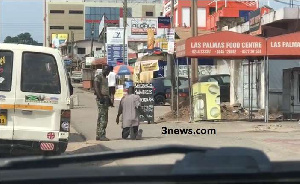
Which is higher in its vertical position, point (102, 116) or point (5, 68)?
point (5, 68)

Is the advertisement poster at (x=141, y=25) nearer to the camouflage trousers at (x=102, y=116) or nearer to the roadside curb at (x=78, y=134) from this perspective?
the roadside curb at (x=78, y=134)

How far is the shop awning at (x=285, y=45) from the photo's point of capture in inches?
637

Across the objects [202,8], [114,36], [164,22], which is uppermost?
[202,8]

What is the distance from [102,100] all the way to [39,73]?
438cm

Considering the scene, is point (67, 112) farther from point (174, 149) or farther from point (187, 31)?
point (187, 31)

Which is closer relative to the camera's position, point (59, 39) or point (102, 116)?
point (102, 116)

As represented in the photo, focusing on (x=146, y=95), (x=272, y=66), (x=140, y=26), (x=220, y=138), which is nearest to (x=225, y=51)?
(x=146, y=95)

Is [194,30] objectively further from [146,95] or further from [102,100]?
[102,100]

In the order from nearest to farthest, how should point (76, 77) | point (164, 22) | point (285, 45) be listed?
1. point (285, 45)
2. point (164, 22)
3. point (76, 77)

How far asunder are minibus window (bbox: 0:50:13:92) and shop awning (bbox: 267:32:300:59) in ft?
32.6

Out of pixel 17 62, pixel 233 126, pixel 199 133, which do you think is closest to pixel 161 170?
pixel 17 62

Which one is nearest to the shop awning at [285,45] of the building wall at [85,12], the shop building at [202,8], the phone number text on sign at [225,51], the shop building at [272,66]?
the phone number text on sign at [225,51]

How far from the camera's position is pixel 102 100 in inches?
506

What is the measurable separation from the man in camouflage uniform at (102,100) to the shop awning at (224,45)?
169 inches
